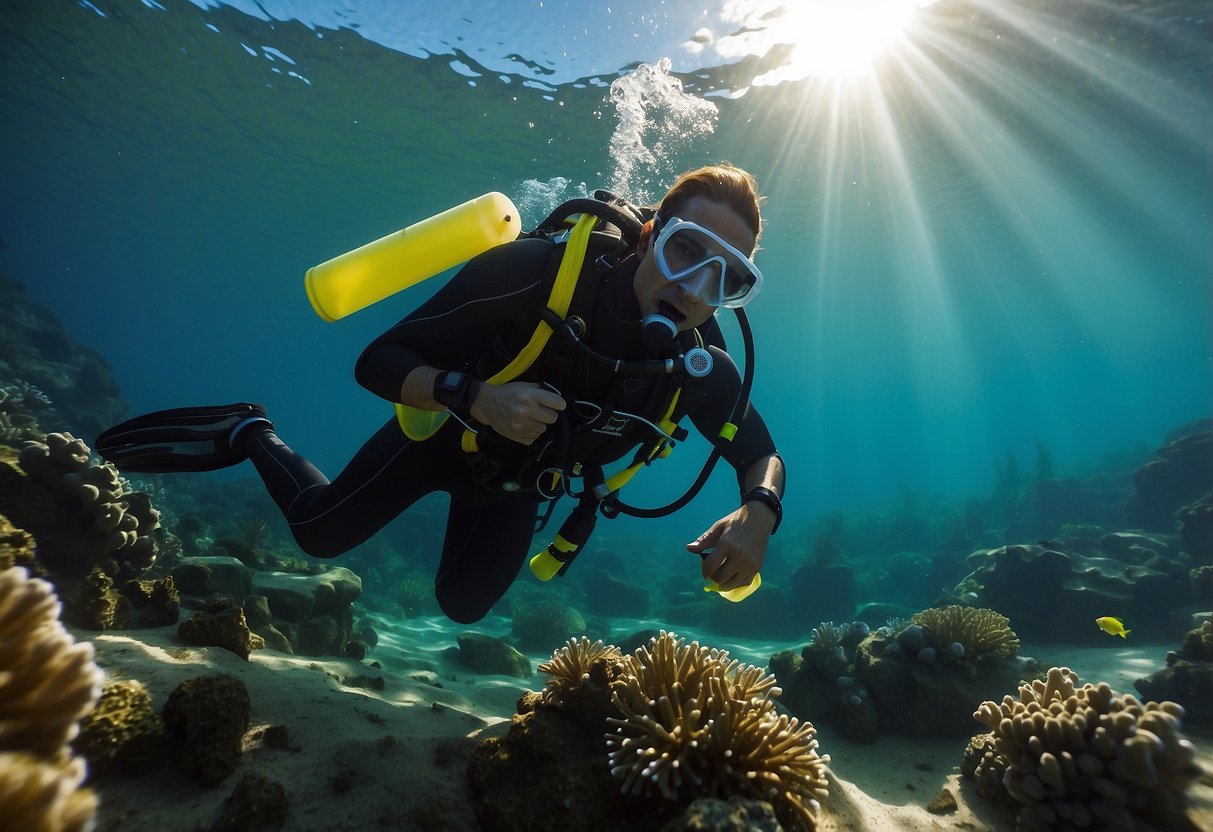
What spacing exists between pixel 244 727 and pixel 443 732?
117 centimetres

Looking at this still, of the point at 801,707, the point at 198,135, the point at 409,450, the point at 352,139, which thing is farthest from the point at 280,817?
the point at 198,135

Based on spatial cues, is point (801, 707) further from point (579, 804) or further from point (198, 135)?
point (198, 135)

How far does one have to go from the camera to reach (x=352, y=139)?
20.6m

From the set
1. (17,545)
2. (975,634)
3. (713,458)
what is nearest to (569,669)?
(713,458)

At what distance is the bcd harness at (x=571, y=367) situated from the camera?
10.2ft

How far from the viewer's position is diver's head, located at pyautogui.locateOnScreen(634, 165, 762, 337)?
314 centimetres

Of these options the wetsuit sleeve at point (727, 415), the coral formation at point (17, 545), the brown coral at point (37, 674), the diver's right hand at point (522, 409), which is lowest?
the brown coral at point (37, 674)

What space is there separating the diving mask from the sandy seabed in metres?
2.76

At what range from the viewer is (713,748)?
2035 mm

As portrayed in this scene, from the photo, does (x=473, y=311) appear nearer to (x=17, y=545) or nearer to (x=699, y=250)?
(x=699, y=250)

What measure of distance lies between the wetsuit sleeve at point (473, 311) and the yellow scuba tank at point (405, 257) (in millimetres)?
205

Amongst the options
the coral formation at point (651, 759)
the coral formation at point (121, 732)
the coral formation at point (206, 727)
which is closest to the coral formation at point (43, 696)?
the coral formation at point (121, 732)

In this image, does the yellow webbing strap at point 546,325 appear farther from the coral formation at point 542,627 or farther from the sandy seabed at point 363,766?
the coral formation at point 542,627

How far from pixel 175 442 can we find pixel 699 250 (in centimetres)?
447
